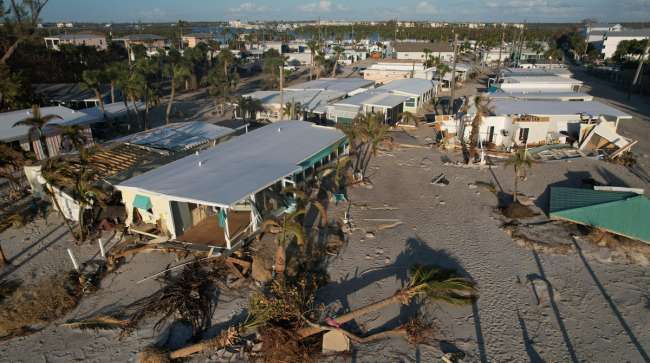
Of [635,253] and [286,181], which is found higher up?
[286,181]

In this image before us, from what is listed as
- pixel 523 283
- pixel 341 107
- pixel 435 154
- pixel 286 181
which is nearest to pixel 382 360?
pixel 523 283

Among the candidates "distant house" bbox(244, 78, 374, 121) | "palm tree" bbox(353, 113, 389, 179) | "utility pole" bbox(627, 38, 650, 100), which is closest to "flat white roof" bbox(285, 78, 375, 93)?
"distant house" bbox(244, 78, 374, 121)

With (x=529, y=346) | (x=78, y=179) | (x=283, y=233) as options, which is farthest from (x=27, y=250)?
(x=529, y=346)

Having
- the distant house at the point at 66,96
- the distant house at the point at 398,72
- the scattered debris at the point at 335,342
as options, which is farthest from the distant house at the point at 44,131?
the distant house at the point at 398,72

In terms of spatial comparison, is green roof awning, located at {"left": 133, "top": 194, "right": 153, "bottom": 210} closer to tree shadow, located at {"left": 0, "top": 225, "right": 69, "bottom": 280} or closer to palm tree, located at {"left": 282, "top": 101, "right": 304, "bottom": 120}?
tree shadow, located at {"left": 0, "top": 225, "right": 69, "bottom": 280}

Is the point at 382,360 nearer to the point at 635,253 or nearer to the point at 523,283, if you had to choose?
the point at 523,283

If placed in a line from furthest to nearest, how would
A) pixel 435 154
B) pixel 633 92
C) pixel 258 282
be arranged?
1. pixel 633 92
2. pixel 435 154
3. pixel 258 282
